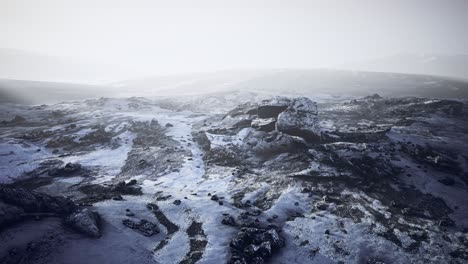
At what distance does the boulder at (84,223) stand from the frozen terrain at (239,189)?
8cm

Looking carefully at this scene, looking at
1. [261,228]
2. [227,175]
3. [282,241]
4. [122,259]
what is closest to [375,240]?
[282,241]

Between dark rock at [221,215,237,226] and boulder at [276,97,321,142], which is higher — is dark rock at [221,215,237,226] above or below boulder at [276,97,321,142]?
below

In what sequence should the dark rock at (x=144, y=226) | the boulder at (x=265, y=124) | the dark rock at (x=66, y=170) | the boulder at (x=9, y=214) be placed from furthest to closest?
the boulder at (x=265, y=124), the dark rock at (x=66, y=170), the dark rock at (x=144, y=226), the boulder at (x=9, y=214)

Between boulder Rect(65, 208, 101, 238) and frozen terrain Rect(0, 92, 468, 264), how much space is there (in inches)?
3.3

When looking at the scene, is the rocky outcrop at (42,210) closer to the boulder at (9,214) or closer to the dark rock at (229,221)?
the boulder at (9,214)

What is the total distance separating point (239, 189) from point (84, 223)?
14912mm

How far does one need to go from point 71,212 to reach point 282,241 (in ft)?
56.0

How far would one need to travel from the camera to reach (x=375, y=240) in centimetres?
2005

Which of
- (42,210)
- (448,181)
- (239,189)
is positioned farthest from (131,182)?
(448,181)

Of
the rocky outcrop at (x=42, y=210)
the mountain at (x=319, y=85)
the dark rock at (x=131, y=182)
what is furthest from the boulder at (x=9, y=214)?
the mountain at (x=319, y=85)

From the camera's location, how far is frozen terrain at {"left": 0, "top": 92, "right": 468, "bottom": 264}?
1823 cm

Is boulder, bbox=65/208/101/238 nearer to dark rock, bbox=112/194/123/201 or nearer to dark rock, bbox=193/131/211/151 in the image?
dark rock, bbox=112/194/123/201

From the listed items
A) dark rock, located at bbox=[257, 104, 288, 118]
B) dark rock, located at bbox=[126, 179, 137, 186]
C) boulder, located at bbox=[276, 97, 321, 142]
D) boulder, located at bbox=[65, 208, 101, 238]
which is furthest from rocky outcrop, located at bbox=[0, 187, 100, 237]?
dark rock, located at bbox=[257, 104, 288, 118]

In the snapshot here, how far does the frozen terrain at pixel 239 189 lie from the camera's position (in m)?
18.2
